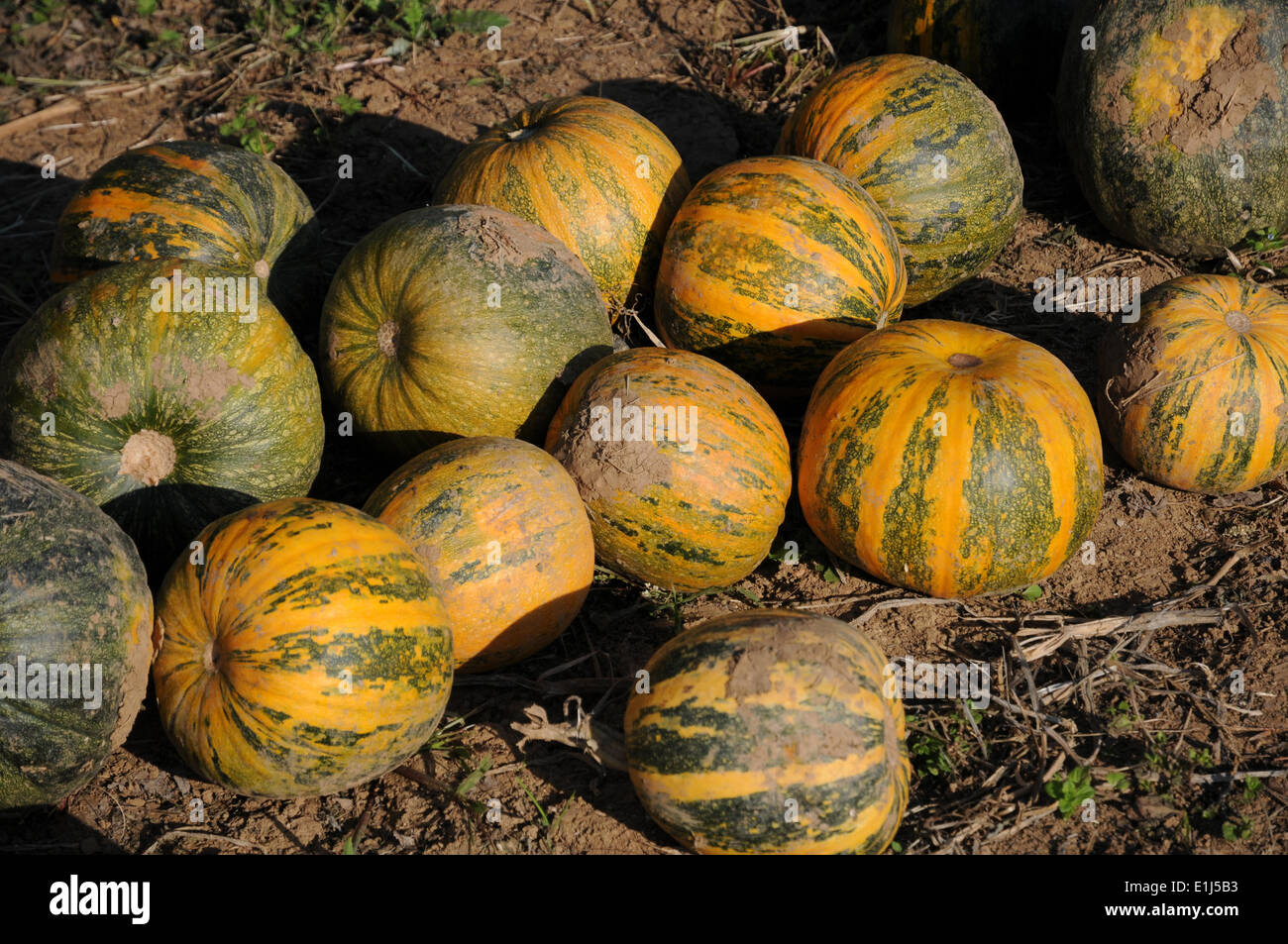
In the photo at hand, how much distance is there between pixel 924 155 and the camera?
548 cm

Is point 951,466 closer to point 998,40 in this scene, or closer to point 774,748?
point 774,748

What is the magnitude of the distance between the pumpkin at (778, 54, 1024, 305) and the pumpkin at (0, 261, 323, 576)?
2822 mm

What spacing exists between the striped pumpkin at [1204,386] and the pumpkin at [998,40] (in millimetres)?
2326

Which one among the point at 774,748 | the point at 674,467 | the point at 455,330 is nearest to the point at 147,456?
the point at 455,330

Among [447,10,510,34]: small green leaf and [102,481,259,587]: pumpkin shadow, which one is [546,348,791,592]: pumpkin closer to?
[102,481,259,587]: pumpkin shadow

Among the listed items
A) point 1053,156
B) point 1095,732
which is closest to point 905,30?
point 1053,156

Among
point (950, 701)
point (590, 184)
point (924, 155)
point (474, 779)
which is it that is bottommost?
point (474, 779)

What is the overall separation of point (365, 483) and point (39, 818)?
1930mm

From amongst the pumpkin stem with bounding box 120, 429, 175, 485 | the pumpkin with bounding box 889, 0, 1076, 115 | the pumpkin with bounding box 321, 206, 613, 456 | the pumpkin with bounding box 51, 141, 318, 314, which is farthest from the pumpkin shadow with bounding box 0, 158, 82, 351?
the pumpkin with bounding box 889, 0, 1076, 115

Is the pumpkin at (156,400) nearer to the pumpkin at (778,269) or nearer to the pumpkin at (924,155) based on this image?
the pumpkin at (778,269)

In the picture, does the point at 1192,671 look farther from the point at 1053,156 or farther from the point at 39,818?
the point at 39,818

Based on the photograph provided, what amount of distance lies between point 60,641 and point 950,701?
3.08m

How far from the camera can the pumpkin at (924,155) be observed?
5.48 metres

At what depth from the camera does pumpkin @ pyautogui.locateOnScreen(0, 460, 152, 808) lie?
3.58 metres
